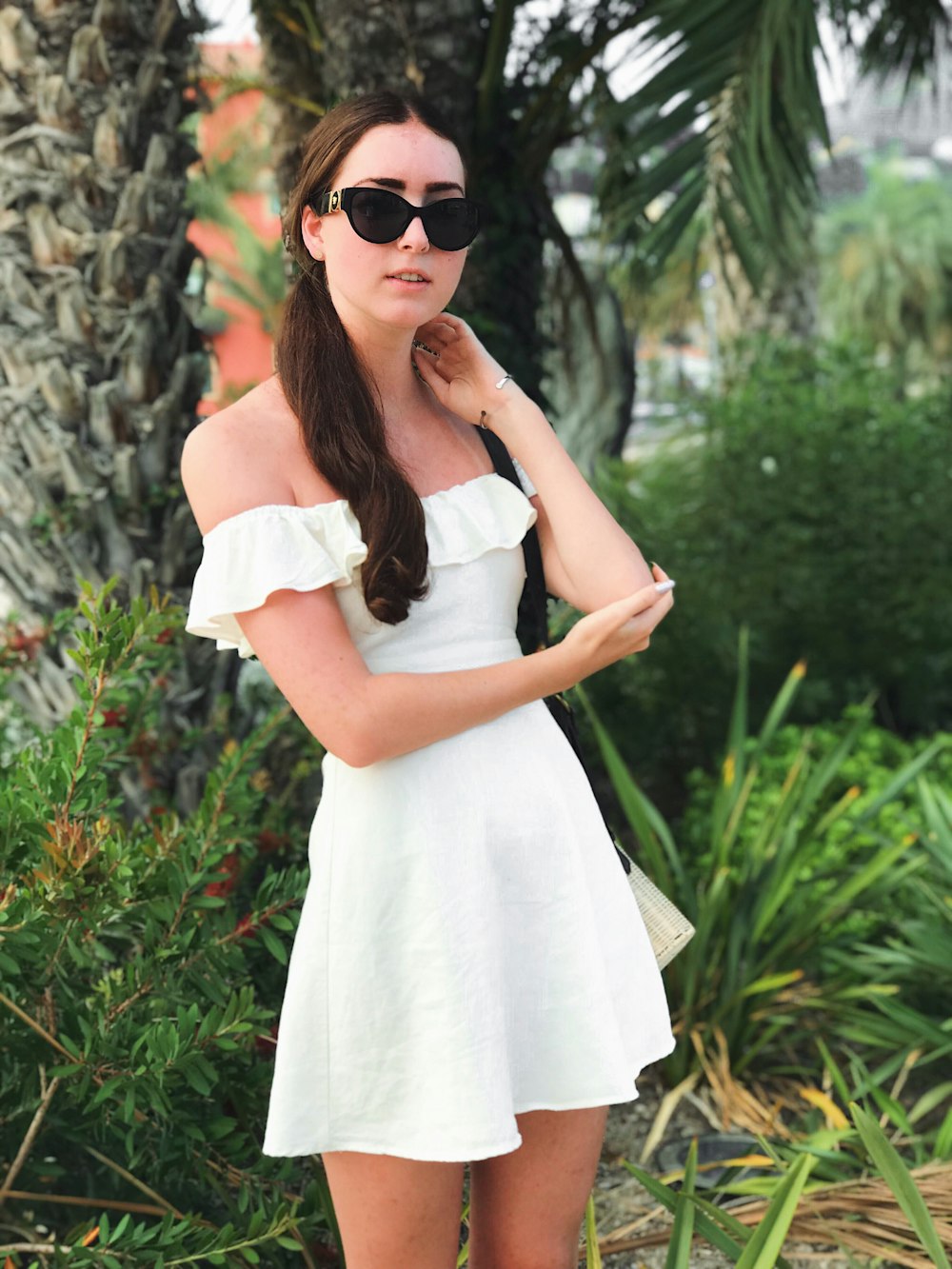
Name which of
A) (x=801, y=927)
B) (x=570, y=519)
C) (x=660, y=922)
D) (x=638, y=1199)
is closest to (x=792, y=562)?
(x=801, y=927)

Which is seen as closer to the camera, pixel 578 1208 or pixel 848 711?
pixel 578 1208

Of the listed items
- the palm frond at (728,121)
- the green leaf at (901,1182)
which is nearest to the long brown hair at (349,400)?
the green leaf at (901,1182)

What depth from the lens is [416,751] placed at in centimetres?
161

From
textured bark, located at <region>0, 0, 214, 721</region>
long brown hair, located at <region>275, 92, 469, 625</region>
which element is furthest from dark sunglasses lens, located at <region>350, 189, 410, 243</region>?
textured bark, located at <region>0, 0, 214, 721</region>

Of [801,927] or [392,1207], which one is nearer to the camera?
[392,1207]

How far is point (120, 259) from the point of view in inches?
126

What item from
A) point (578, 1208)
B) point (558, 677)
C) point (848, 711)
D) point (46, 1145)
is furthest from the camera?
point (848, 711)

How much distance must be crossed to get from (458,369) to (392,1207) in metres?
1.13

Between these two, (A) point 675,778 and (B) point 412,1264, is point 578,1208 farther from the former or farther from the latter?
(A) point 675,778

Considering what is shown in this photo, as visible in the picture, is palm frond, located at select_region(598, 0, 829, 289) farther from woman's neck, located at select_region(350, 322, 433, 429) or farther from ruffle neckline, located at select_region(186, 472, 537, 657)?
ruffle neckline, located at select_region(186, 472, 537, 657)

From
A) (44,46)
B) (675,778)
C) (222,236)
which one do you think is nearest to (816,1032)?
(675,778)

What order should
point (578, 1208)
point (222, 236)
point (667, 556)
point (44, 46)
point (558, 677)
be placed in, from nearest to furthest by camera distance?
point (558, 677)
point (578, 1208)
point (44, 46)
point (667, 556)
point (222, 236)

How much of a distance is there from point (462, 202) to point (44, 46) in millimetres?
2057

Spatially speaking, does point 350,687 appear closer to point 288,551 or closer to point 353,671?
point 353,671
